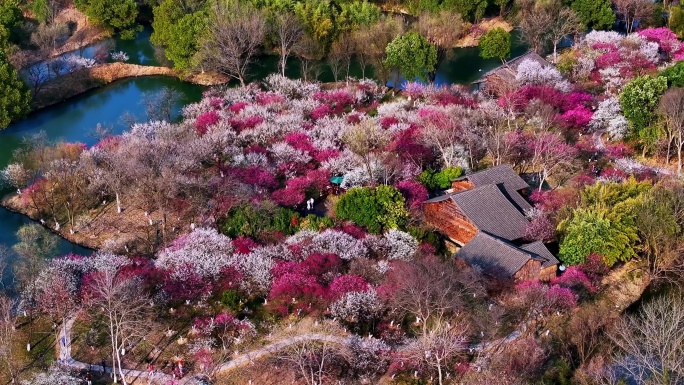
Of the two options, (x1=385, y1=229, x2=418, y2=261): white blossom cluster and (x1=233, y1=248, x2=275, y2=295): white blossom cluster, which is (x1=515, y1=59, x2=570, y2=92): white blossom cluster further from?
(x1=233, y1=248, x2=275, y2=295): white blossom cluster

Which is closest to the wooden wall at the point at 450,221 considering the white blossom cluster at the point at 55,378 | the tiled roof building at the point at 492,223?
the tiled roof building at the point at 492,223

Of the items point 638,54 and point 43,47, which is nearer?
point 638,54

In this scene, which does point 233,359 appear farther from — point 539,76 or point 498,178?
point 539,76

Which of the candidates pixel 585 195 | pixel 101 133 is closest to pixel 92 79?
pixel 101 133

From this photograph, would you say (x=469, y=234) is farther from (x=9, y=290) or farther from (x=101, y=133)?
(x=101, y=133)

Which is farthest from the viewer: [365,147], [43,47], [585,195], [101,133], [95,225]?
[43,47]

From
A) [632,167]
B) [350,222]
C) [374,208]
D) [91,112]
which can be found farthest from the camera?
[91,112]

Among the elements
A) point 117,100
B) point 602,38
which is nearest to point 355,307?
point 117,100
